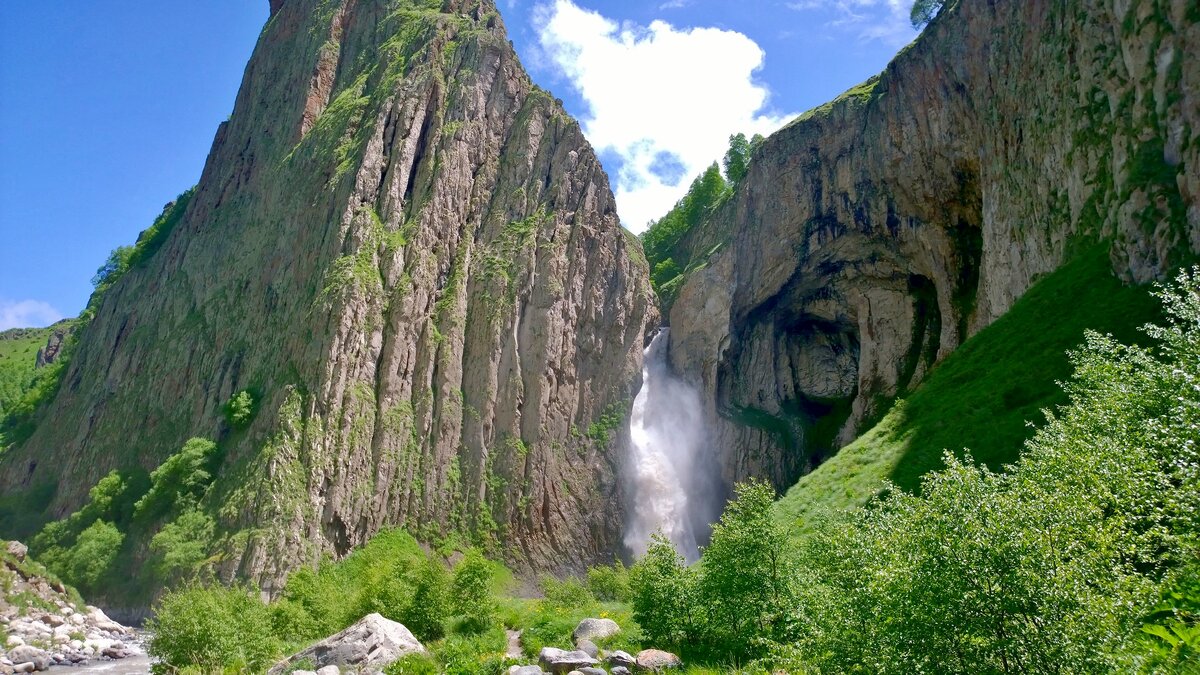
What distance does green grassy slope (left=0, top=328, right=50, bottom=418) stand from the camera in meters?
91.9

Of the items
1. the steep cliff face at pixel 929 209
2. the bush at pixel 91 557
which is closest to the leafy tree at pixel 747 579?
the steep cliff face at pixel 929 209

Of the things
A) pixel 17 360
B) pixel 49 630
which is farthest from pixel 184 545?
pixel 17 360

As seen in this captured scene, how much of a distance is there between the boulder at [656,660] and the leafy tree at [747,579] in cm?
120

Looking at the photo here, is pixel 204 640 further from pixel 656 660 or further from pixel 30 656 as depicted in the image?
pixel 656 660

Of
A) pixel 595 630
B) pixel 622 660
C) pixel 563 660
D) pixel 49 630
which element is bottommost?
pixel 49 630

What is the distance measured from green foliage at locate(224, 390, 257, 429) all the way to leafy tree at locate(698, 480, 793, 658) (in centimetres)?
3821

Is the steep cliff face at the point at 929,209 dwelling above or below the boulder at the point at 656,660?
above

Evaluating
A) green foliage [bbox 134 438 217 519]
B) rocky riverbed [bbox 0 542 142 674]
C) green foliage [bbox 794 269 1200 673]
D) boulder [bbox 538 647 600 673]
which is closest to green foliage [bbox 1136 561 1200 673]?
green foliage [bbox 794 269 1200 673]

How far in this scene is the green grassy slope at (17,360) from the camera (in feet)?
301

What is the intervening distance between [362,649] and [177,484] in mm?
30448

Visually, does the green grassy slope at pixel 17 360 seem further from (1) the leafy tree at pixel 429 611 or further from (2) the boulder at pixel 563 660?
(2) the boulder at pixel 563 660

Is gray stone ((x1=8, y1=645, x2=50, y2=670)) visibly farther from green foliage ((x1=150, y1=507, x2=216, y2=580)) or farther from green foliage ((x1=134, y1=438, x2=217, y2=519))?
green foliage ((x1=134, y1=438, x2=217, y2=519))

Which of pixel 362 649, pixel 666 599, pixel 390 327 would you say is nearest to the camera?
pixel 666 599

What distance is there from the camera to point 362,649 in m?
21.8
